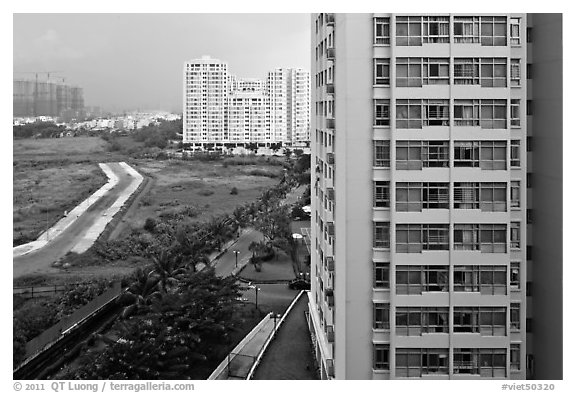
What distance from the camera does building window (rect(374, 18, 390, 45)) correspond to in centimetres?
276

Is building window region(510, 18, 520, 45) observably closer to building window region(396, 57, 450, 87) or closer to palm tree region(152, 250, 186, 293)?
building window region(396, 57, 450, 87)

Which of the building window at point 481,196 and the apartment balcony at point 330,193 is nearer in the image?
the building window at point 481,196

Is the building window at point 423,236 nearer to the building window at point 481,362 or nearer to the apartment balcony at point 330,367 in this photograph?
the building window at point 481,362

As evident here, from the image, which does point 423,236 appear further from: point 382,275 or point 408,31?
point 408,31

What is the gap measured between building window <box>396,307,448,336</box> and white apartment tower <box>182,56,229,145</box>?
5507 millimetres

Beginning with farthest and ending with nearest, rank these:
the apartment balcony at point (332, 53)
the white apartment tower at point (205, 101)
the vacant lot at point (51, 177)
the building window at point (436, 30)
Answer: the white apartment tower at point (205, 101) < the vacant lot at point (51, 177) < the apartment balcony at point (332, 53) < the building window at point (436, 30)

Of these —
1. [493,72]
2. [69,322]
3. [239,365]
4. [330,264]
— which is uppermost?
[493,72]

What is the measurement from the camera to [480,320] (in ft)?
9.44

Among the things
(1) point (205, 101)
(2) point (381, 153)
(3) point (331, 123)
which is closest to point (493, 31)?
(2) point (381, 153)

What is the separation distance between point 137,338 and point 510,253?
7.64ft

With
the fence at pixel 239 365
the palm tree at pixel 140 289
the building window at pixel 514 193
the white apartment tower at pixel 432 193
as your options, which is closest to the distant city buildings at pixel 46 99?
the palm tree at pixel 140 289

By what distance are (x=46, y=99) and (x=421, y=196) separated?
4.61 meters

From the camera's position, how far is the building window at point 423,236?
2852 millimetres

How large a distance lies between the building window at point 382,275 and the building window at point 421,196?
312 mm
